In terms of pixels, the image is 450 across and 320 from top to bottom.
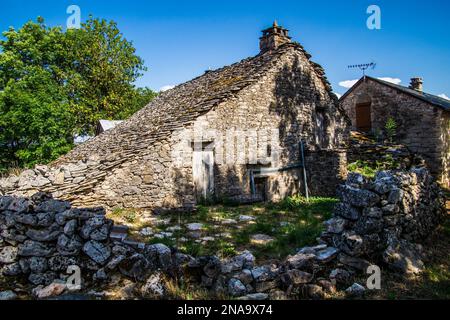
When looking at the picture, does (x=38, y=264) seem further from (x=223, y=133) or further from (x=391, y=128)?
(x=391, y=128)

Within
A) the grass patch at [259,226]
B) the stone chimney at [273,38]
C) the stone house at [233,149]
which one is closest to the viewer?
the grass patch at [259,226]

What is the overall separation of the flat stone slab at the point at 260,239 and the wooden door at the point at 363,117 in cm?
1444

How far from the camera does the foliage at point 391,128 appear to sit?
16.4m

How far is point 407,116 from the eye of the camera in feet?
54.2

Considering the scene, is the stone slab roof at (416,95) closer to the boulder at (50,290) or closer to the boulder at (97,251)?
the boulder at (97,251)

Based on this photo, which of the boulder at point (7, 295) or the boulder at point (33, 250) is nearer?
the boulder at point (7, 295)

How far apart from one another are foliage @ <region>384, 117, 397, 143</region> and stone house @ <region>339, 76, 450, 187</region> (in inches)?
8.5

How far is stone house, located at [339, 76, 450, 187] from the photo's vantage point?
15.5 meters

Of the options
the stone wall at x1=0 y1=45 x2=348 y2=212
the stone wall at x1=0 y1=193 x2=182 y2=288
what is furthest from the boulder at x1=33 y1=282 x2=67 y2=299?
the stone wall at x1=0 y1=45 x2=348 y2=212

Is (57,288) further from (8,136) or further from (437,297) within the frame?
(8,136)

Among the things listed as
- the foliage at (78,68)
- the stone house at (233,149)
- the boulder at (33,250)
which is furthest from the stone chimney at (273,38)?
the foliage at (78,68)

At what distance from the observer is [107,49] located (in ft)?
85.1

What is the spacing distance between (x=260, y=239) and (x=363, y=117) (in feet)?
49.2

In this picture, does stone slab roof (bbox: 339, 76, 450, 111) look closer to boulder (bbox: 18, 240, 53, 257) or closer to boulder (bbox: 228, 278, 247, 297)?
boulder (bbox: 228, 278, 247, 297)
